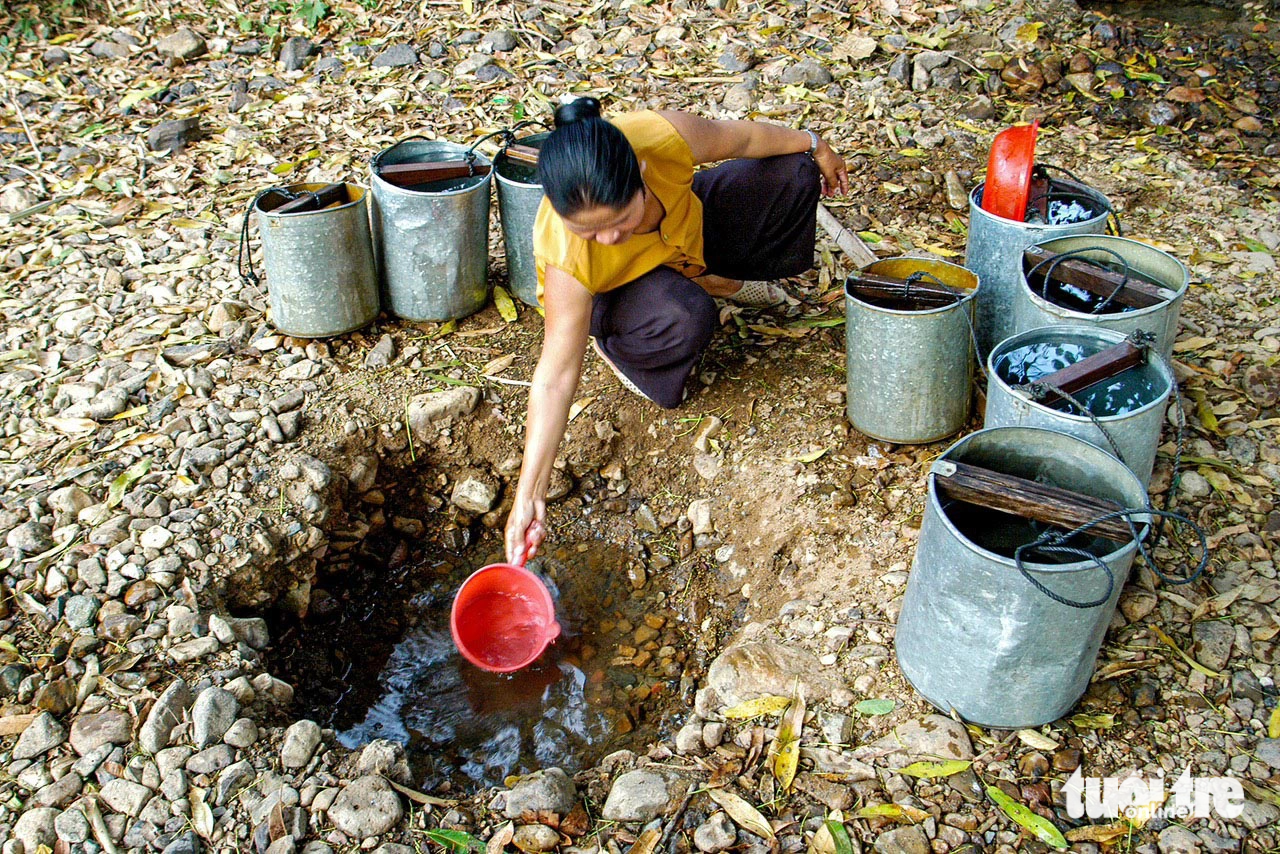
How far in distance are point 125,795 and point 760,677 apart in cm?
156

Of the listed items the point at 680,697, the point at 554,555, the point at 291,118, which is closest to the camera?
the point at 680,697

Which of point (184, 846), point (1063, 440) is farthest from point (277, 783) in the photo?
point (1063, 440)

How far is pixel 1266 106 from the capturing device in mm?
4707

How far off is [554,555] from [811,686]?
3.73ft

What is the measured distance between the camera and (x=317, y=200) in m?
3.43

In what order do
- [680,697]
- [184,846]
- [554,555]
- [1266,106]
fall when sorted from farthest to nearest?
[1266,106] < [554,555] < [680,697] < [184,846]

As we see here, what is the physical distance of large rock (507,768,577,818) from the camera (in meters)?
2.24

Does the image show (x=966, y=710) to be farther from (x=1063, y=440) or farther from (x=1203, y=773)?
(x=1063, y=440)

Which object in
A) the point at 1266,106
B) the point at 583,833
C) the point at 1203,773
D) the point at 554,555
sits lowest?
the point at 554,555

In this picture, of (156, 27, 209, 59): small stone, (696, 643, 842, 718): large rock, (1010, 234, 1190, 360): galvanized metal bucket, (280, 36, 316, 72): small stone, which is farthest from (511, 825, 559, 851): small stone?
(156, 27, 209, 59): small stone

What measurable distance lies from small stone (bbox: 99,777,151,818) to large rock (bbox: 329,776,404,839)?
437 mm

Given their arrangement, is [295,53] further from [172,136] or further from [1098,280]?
[1098,280]

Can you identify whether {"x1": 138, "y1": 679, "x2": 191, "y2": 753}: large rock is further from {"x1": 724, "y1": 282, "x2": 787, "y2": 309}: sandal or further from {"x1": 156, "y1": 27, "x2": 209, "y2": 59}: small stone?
{"x1": 156, "y1": 27, "x2": 209, "y2": 59}: small stone

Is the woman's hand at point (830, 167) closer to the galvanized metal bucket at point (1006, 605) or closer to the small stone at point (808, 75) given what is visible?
the galvanized metal bucket at point (1006, 605)
